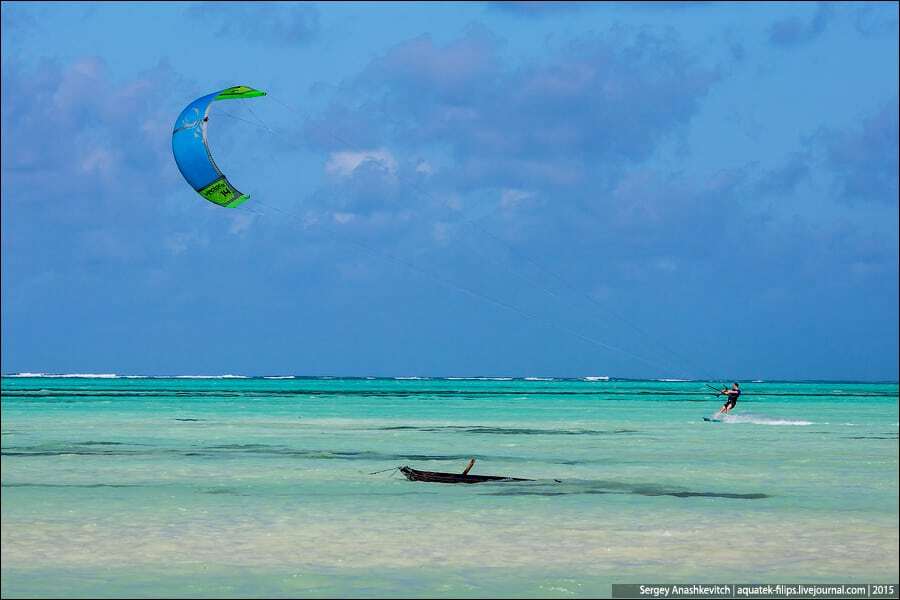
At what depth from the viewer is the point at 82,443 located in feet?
105

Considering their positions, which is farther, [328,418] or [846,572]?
[328,418]

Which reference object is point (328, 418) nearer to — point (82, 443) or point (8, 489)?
point (82, 443)

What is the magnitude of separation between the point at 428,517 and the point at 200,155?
29.4 ft

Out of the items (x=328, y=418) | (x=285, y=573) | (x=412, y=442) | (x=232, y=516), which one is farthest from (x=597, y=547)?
(x=328, y=418)

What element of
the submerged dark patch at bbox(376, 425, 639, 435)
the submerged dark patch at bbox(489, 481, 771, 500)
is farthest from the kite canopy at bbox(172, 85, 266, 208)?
the submerged dark patch at bbox(376, 425, 639, 435)

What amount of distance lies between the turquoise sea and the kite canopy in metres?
5.41

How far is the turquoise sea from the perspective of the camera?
13.4 metres

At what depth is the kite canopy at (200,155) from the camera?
22.7 meters

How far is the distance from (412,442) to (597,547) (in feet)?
64.2

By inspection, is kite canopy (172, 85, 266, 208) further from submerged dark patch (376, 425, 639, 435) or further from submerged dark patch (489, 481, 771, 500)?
submerged dark patch (376, 425, 639, 435)

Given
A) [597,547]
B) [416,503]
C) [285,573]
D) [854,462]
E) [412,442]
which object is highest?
[412,442]

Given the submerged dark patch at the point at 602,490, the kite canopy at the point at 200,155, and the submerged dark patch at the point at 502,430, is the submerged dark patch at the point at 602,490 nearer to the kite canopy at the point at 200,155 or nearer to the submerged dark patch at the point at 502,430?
the kite canopy at the point at 200,155

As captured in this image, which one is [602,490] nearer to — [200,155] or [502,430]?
[200,155]

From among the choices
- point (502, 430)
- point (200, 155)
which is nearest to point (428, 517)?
point (200, 155)
